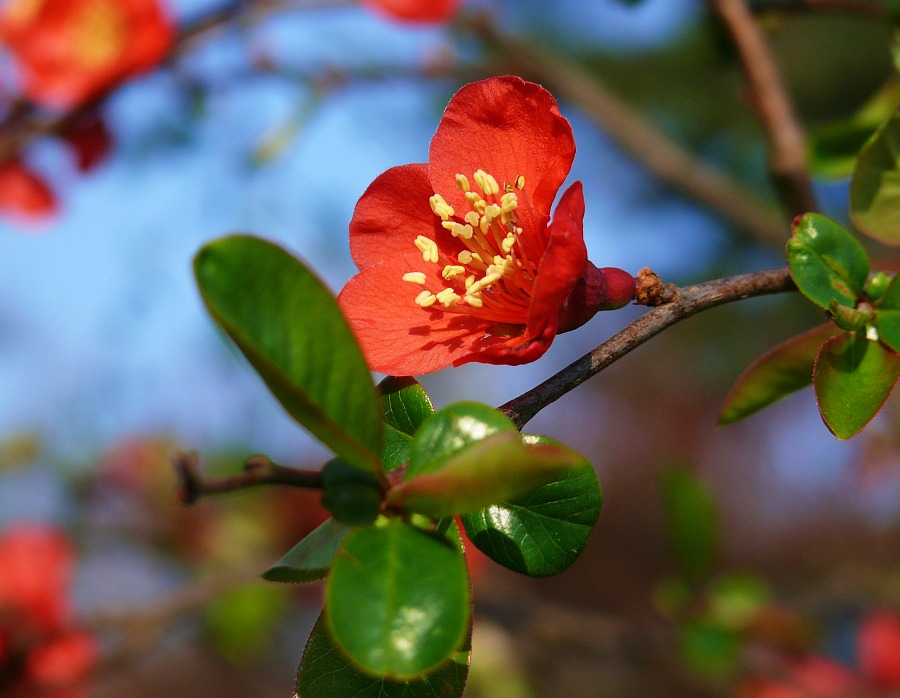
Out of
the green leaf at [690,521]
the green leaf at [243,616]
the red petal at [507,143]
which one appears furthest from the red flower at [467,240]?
the green leaf at [243,616]

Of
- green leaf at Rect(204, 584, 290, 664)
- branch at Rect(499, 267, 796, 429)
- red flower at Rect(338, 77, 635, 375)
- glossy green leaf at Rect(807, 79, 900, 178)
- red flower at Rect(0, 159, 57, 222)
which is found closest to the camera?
branch at Rect(499, 267, 796, 429)

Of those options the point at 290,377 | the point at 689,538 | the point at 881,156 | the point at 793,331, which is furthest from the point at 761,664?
the point at 793,331

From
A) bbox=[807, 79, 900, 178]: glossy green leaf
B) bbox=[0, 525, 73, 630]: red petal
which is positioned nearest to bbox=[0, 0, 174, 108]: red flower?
bbox=[0, 525, 73, 630]: red petal

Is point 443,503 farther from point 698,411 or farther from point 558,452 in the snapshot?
point 698,411

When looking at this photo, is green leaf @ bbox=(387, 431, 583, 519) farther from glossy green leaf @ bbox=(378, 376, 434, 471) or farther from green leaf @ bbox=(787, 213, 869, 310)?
green leaf @ bbox=(787, 213, 869, 310)

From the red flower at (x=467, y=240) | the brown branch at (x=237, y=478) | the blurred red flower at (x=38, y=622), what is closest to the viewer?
the brown branch at (x=237, y=478)

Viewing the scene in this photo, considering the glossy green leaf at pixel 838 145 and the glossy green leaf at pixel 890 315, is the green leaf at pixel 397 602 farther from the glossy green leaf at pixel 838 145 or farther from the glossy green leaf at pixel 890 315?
the glossy green leaf at pixel 838 145
